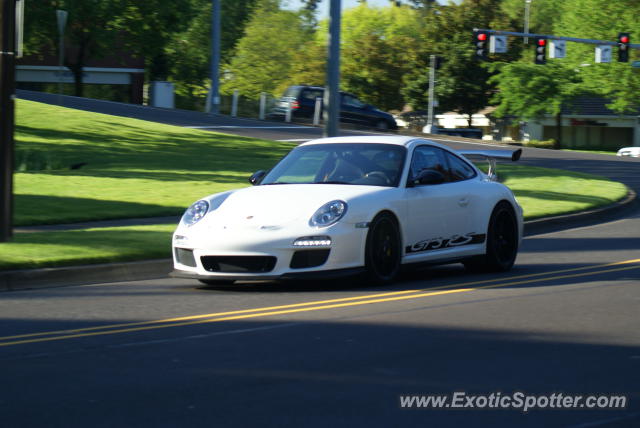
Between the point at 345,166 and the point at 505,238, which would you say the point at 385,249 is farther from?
the point at 505,238

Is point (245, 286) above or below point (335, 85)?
below

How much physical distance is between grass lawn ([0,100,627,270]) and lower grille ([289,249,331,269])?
274cm

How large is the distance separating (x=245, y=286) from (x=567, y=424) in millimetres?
5497

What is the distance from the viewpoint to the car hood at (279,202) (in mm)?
9594

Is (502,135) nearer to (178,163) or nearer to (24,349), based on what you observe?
(178,163)

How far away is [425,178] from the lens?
10.5 m

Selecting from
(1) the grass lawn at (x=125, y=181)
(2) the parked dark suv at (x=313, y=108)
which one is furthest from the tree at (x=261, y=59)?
(1) the grass lawn at (x=125, y=181)

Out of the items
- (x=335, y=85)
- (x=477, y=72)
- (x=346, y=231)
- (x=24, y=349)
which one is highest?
(x=477, y=72)

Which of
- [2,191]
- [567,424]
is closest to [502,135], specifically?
[2,191]

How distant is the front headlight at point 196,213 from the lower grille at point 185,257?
0.27m

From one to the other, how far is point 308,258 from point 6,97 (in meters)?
4.64

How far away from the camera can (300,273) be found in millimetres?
9469

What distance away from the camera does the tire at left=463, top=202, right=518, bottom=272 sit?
11422 mm

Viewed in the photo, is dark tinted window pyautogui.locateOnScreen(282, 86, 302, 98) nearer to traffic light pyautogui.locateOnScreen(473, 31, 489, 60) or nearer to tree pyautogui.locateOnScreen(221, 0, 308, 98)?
traffic light pyautogui.locateOnScreen(473, 31, 489, 60)
